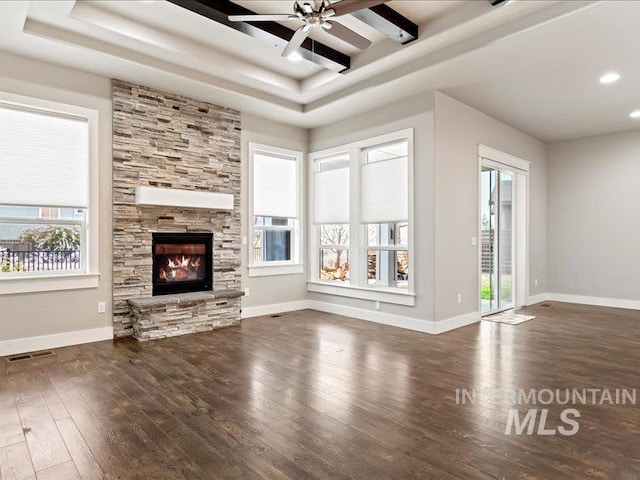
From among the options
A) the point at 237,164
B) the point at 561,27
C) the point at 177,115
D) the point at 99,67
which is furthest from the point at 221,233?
the point at 561,27

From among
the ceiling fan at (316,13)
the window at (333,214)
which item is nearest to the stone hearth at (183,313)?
the window at (333,214)

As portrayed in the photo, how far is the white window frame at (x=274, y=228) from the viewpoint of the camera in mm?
5957

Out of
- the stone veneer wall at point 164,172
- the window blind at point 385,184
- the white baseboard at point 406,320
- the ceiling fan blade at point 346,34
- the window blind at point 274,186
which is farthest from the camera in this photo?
the window blind at point 274,186

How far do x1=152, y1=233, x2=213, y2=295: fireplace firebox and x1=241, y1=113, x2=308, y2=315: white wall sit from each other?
606mm

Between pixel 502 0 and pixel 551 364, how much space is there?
3.35 metres

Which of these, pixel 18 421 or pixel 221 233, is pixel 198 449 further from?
pixel 221 233

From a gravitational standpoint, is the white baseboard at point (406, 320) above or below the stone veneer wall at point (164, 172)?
below

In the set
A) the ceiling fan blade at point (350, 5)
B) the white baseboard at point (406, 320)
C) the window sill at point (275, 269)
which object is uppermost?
the ceiling fan blade at point (350, 5)

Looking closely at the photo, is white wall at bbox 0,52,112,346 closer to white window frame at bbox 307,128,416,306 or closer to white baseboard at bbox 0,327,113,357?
white baseboard at bbox 0,327,113,357

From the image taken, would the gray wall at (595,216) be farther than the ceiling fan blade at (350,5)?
Yes

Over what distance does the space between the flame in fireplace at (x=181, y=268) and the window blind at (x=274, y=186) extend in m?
1.25

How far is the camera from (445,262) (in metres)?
5.05

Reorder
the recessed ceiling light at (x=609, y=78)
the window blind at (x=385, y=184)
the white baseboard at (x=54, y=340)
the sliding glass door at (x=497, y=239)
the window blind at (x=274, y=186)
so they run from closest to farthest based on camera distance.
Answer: the white baseboard at (x=54, y=340)
the recessed ceiling light at (x=609, y=78)
the window blind at (x=385, y=184)
the window blind at (x=274, y=186)
the sliding glass door at (x=497, y=239)

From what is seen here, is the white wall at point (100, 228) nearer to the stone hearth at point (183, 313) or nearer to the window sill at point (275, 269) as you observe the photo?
the stone hearth at point (183, 313)
